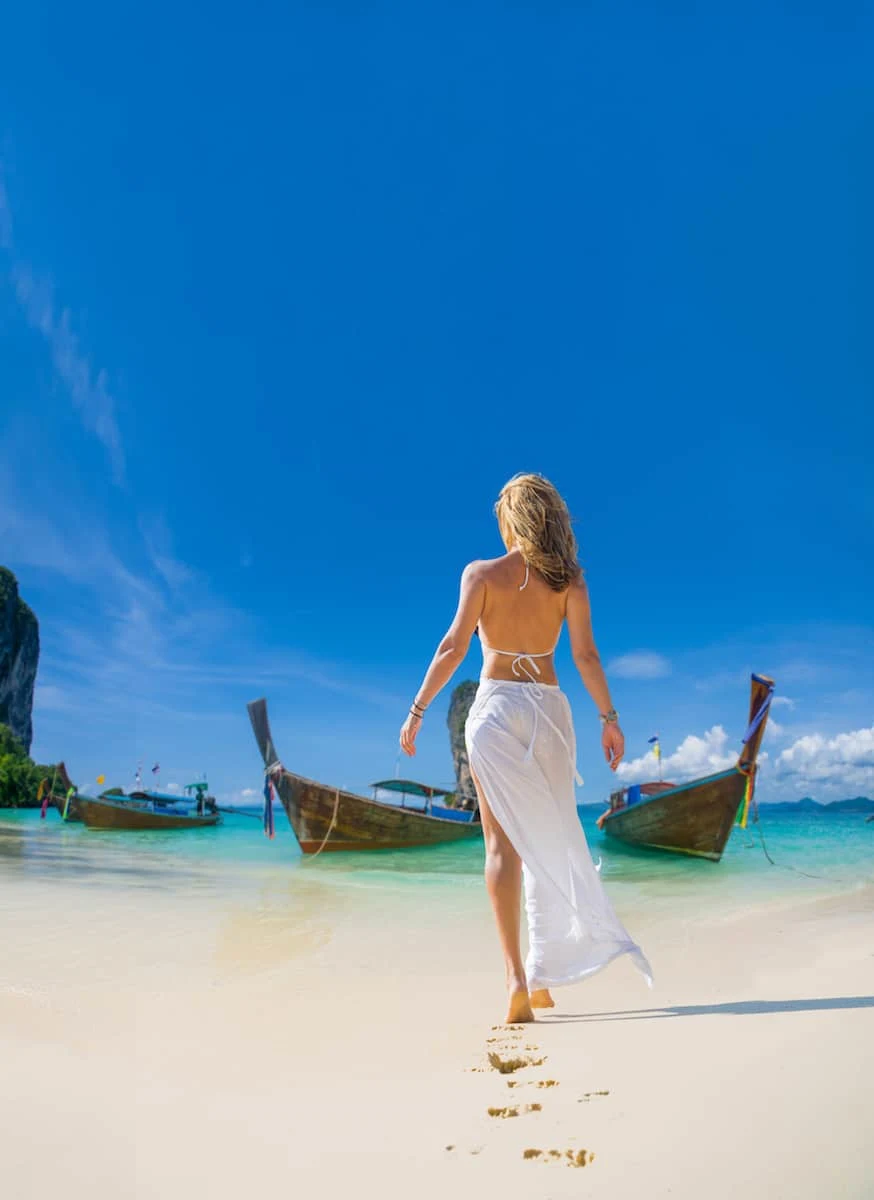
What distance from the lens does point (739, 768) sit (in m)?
11.9

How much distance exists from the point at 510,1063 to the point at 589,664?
5.24ft

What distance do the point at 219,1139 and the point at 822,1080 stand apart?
1358 mm

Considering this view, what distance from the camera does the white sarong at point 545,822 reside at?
2658mm

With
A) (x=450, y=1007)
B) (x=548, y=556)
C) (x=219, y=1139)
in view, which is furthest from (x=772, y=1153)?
(x=548, y=556)

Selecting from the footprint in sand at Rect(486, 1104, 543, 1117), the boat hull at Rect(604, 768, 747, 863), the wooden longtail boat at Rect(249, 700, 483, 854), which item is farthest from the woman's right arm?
the wooden longtail boat at Rect(249, 700, 483, 854)

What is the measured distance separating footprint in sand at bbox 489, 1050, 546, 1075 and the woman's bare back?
4.48 feet

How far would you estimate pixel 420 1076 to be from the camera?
202 centimetres

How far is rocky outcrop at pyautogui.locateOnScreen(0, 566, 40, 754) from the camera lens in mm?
85688

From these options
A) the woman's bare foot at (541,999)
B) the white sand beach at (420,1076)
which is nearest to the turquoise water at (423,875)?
the white sand beach at (420,1076)

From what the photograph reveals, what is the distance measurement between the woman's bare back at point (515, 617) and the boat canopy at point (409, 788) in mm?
25021

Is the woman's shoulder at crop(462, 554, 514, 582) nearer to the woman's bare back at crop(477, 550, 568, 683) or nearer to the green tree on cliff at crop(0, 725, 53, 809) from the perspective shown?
the woman's bare back at crop(477, 550, 568, 683)

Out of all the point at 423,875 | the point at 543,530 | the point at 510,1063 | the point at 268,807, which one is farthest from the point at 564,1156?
the point at 268,807

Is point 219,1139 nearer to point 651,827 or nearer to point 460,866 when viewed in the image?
point 460,866

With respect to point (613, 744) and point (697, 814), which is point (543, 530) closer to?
point (613, 744)
